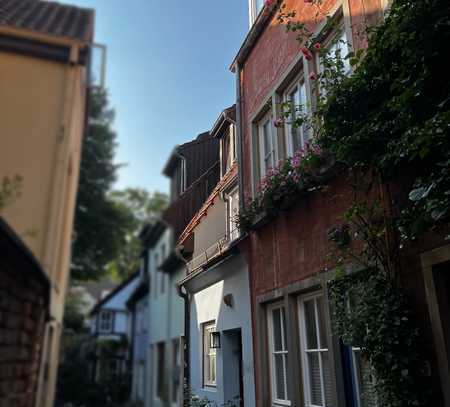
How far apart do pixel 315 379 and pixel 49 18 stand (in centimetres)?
367

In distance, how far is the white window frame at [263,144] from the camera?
5242 mm

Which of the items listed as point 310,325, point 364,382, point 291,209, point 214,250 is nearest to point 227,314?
point 214,250

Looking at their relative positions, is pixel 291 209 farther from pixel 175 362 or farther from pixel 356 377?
pixel 175 362

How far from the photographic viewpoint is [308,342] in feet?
13.9

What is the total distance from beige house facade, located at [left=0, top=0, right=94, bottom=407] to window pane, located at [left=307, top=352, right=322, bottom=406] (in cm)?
307

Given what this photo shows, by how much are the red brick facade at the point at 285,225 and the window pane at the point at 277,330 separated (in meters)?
0.13

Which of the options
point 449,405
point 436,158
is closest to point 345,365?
point 449,405

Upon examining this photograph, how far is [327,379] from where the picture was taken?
12.8ft

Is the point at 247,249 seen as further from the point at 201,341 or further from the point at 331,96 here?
the point at 331,96

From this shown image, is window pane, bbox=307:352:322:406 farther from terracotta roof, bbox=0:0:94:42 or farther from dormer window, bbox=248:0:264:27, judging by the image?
dormer window, bbox=248:0:264:27

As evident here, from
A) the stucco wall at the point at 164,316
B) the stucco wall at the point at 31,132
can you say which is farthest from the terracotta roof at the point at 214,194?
the stucco wall at the point at 31,132

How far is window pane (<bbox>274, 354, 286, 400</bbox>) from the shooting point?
182 inches

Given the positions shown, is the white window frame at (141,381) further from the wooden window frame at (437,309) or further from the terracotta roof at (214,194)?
the wooden window frame at (437,309)

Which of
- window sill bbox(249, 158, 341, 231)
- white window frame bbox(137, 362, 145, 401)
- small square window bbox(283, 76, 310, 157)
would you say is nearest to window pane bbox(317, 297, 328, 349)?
window sill bbox(249, 158, 341, 231)
